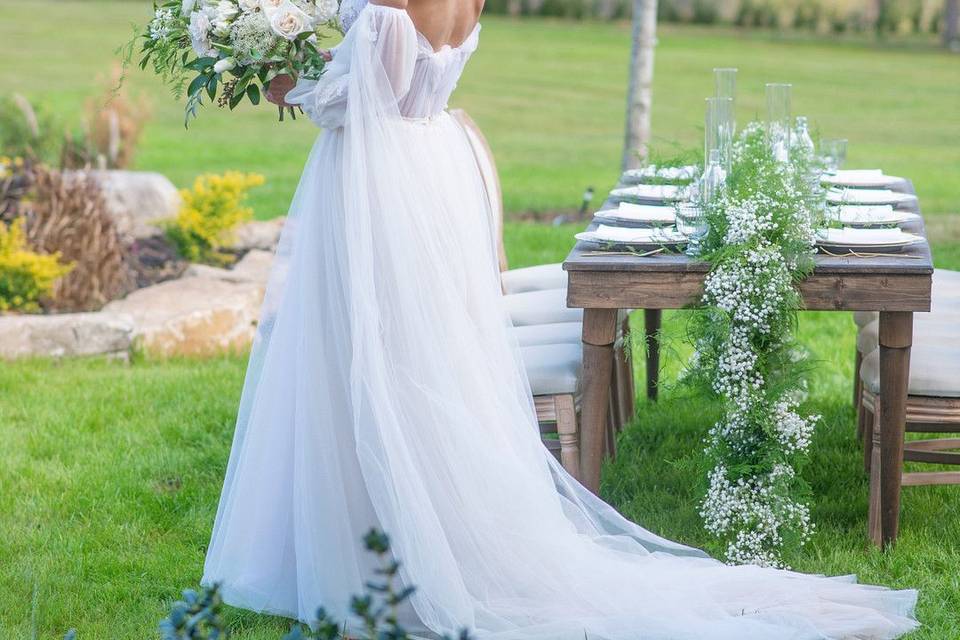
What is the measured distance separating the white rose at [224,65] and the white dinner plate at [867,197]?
2.30 m

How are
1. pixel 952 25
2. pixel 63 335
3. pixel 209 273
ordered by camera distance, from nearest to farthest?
pixel 63 335 → pixel 209 273 → pixel 952 25

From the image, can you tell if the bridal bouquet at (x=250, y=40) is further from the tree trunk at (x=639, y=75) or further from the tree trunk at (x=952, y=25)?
the tree trunk at (x=952, y=25)

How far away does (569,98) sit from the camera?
21.0 m

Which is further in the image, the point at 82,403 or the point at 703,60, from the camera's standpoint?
the point at 703,60

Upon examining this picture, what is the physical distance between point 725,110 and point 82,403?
3.26 metres

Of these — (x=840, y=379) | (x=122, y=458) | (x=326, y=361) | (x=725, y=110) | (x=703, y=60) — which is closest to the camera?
(x=326, y=361)

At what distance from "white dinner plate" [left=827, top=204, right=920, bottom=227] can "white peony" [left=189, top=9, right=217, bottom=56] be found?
212 centimetres

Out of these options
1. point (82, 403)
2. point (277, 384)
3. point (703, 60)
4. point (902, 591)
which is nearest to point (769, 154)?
point (902, 591)

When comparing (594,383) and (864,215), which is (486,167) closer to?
(594,383)

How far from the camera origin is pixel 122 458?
512 cm

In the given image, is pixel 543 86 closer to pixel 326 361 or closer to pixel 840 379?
pixel 840 379

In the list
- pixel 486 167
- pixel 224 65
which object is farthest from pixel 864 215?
pixel 224 65

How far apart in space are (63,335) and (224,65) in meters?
3.39

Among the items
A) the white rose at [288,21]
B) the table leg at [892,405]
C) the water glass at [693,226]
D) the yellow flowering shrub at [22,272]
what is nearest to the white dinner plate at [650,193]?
the water glass at [693,226]
